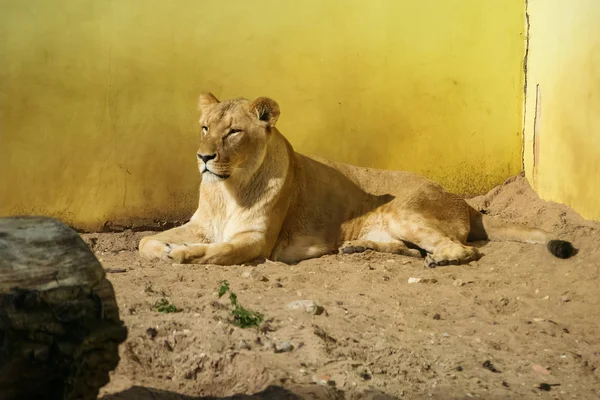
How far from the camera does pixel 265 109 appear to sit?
7.47m

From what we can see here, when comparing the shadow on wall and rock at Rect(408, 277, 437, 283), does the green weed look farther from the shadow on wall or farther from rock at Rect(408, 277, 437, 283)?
rock at Rect(408, 277, 437, 283)

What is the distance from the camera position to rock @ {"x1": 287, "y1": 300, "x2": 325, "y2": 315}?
5.14 metres

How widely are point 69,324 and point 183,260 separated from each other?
3897mm

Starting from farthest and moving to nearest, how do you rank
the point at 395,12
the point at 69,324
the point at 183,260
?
the point at 395,12 → the point at 183,260 → the point at 69,324

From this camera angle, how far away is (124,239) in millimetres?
8016

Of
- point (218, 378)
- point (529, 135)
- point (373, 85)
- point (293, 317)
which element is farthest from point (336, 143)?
point (218, 378)

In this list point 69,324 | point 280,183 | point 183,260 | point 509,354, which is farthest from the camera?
point 280,183

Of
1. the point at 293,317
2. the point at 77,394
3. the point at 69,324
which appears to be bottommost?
the point at 293,317

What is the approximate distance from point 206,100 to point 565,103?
130 inches

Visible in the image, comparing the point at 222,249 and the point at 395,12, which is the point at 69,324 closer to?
the point at 222,249

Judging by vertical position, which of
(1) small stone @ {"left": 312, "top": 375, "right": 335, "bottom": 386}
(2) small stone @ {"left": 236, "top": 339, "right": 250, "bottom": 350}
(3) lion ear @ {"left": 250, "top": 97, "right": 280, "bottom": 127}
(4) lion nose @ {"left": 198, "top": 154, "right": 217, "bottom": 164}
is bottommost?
(2) small stone @ {"left": 236, "top": 339, "right": 250, "bottom": 350}

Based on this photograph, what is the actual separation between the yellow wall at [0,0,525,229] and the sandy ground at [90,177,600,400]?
130cm

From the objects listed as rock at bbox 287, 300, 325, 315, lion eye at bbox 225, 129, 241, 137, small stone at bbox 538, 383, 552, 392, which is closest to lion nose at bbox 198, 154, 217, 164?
lion eye at bbox 225, 129, 241, 137

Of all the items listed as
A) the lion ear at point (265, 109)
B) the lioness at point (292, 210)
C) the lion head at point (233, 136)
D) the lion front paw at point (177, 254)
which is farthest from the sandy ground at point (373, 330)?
the lion ear at point (265, 109)
